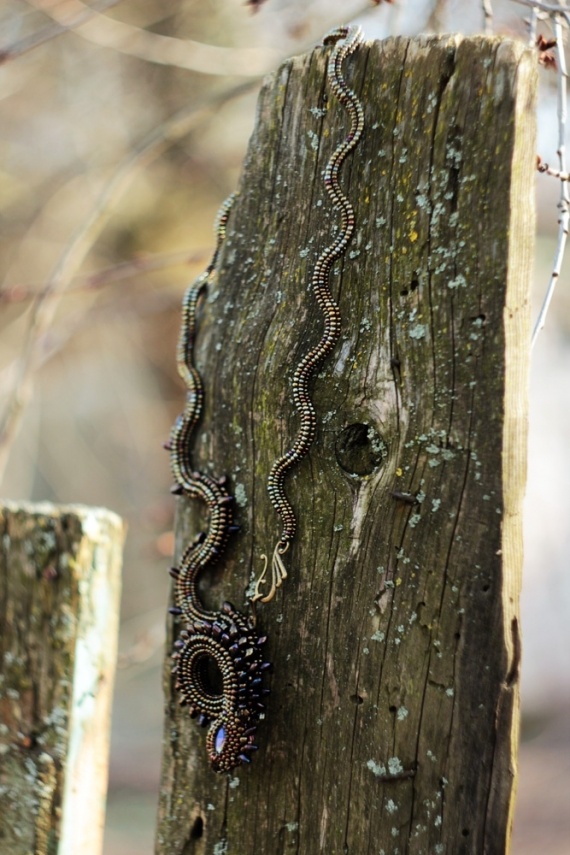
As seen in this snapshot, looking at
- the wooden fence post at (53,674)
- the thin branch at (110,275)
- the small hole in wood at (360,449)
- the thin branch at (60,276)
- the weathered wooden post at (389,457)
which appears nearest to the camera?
the weathered wooden post at (389,457)

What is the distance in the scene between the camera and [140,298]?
4.88 m

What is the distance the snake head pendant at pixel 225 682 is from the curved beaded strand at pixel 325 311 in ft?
0.32

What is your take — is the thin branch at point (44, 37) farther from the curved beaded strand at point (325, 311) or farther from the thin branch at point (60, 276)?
the curved beaded strand at point (325, 311)

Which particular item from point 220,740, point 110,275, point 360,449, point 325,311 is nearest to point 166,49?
point 110,275

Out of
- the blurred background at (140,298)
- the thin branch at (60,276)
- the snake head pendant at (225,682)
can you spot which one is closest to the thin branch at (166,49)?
the blurred background at (140,298)

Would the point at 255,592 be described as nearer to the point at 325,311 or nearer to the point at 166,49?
the point at 325,311

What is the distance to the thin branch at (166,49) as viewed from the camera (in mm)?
3102

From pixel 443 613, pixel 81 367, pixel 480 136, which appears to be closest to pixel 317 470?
pixel 443 613

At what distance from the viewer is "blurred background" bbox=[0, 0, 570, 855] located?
4.07 meters

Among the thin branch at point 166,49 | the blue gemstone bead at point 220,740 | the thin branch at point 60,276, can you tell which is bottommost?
the blue gemstone bead at point 220,740

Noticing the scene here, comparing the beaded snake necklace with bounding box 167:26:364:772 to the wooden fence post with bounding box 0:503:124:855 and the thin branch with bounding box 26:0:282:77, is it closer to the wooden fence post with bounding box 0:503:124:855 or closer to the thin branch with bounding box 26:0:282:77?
the wooden fence post with bounding box 0:503:124:855

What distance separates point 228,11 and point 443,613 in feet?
13.8

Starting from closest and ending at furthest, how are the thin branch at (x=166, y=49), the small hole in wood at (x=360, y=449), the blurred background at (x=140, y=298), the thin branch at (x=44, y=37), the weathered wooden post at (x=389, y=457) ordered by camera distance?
the weathered wooden post at (x=389, y=457) < the small hole in wood at (x=360, y=449) < the thin branch at (x=44, y=37) < the thin branch at (x=166, y=49) < the blurred background at (x=140, y=298)

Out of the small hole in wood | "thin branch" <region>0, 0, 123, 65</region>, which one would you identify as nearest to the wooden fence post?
the small hole in wood
